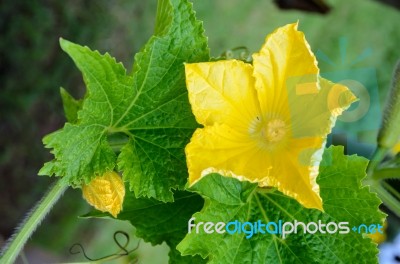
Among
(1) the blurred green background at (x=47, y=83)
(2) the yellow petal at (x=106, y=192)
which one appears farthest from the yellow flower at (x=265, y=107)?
(1) the blurred green background at (x=47, y=83)

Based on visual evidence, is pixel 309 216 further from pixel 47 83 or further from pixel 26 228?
pixel 47 83

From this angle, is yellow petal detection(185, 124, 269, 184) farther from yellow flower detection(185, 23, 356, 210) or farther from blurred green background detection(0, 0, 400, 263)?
blurred green background detection(0, 0, 400, 263)

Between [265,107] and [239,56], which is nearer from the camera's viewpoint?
[265,107]

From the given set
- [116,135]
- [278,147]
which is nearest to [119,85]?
[116,135]

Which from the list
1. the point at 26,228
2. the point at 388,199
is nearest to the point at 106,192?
the point at 26,228

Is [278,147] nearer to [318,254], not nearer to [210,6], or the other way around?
[318,254]

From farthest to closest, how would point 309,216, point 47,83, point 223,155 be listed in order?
point 47,83 → point 309,216 → point 223,155

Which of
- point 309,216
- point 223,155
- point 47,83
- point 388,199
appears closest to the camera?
point 223,155

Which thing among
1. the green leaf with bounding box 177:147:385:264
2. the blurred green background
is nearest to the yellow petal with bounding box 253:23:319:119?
the green leaf with bounding box 177:147:385:264

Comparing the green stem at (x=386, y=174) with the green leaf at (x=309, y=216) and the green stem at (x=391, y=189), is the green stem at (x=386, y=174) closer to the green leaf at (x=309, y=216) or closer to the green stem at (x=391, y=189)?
the green stem at (x=391, y=189)
